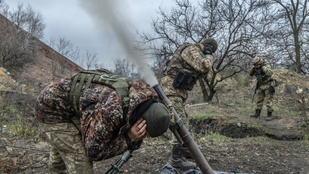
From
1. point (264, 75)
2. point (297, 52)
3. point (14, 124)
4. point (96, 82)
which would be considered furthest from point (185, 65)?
point (297, 52)

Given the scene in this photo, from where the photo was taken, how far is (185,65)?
338cm

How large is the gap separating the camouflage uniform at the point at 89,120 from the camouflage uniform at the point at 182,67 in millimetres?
1581

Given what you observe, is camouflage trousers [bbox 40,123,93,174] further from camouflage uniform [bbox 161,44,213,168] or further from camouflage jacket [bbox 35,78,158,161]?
camouflage uniform [bbox 161,44,213,168]

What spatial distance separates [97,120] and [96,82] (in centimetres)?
31

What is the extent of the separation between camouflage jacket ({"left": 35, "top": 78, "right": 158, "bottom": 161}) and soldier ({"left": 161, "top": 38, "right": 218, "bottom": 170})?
5.19 feet

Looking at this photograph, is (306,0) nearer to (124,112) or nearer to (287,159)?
(287,159)

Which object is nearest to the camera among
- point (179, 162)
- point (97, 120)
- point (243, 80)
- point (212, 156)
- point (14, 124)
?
point (97, 120)

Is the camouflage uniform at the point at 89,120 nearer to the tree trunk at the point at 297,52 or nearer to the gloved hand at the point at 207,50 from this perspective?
the gloved hand at the point at 207,50

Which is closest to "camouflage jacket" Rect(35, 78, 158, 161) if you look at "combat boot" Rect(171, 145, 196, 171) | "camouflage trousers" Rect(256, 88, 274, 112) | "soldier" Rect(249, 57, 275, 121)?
"combat boot" Rect(171, 145, 196, 171)

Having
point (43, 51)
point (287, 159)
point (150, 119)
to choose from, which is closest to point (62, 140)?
point (150, 119)

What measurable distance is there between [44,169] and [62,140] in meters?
1.82

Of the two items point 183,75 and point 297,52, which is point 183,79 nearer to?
point 183,75

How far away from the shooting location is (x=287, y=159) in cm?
380

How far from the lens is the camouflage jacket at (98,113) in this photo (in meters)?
1.46
